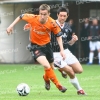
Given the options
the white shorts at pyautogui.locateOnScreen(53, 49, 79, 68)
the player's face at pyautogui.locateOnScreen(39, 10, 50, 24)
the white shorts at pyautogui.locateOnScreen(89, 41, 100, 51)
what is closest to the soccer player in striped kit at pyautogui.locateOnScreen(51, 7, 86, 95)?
the white shorts at pyautogui.locateOnScreen(53, 49, 79, 68)

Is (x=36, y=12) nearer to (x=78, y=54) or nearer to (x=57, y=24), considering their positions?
(x=78, y=54)

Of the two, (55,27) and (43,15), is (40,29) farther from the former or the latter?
(43,15)

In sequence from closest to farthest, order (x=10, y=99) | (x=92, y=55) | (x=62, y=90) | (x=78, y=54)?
(x=10, y=99) → (x=62, y=90) → (x=92, y=55) → (x=78, y=54)

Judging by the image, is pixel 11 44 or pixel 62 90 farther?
pixel 11 44

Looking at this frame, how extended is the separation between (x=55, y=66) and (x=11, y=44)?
16.5m

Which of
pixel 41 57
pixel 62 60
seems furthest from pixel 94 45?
pixel 41 57

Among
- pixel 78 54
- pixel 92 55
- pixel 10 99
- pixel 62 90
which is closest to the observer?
pixel 10 99

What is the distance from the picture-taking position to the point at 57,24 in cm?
1272

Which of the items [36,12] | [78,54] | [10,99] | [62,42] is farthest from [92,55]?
[10,99]

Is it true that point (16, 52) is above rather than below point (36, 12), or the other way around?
below

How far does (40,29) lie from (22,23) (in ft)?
55.3

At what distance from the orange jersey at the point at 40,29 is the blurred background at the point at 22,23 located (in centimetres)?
1552

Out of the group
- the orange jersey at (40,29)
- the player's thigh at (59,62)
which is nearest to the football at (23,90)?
the player's thigh at (59,62)

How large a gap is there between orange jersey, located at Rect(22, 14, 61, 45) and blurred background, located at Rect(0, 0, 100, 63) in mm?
15525
